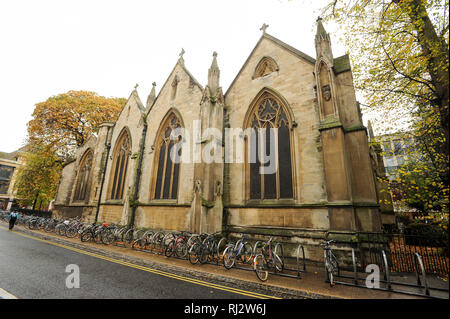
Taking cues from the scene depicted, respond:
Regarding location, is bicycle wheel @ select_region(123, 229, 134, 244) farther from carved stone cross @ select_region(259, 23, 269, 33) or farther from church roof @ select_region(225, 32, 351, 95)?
carved stone cross @ select_region(259, 23, 269, 33)

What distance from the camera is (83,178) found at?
19219mm

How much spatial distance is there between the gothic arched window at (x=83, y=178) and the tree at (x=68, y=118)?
385cm

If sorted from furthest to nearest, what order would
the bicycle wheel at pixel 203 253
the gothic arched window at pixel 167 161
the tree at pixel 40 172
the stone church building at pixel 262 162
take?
the tree at pixel 40 172 < the gothic arched window at pixel 167 161 < the stone church building at pixel 262 162 < the bicycle wheel at pixel 203 253

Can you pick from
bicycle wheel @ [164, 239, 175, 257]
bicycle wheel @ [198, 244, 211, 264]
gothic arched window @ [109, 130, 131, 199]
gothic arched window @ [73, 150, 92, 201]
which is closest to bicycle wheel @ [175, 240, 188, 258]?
bicycle wheel @ [164, 239, 175, 257]

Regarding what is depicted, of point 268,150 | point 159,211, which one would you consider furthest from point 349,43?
point 159,211

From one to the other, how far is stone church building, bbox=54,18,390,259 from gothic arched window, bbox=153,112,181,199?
70 mm

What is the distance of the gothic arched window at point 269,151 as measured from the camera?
934 cm

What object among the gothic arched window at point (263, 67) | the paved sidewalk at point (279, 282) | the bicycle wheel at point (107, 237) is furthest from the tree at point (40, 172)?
the gothic arched window at point (263, 67)

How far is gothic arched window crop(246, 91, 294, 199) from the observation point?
9344 mm

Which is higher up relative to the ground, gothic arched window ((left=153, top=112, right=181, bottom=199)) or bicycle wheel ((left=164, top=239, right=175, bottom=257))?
gothic arched window ((left=153, top=112, right=181, bottom=199))

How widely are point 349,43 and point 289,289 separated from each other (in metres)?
9.35

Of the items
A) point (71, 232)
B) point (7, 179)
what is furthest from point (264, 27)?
point (7, 179)

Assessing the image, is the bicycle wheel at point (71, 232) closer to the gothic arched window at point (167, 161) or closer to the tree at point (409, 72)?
the gothic arched window at point (167, 161)

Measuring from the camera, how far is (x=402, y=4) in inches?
232
